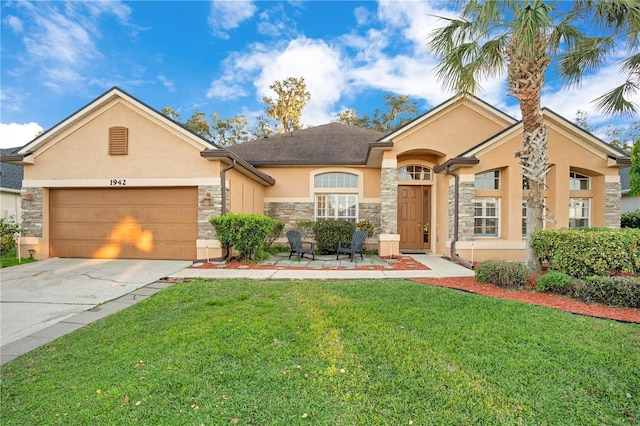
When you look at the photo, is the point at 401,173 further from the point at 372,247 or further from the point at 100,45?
the point at 100,45

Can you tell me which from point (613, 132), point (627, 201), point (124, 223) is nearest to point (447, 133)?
point (124, 223)

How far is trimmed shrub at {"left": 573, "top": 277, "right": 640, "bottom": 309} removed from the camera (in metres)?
4.73

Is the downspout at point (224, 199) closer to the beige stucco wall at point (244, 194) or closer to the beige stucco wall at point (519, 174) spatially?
the beige stucco wall at point (244, 194)

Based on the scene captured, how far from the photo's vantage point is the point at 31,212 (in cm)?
944

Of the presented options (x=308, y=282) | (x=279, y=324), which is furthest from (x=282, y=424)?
(x=308, y=282)

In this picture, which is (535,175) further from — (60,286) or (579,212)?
(60,286)

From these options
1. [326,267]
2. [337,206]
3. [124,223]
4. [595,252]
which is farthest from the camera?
[337,206]

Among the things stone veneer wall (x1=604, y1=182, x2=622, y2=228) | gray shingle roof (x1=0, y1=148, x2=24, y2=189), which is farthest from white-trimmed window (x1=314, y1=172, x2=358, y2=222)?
gray shingle roof (x1=0, y1=148, x2=24, y2=189)

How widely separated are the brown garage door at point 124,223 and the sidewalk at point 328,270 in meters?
1.64

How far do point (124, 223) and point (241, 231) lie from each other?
14.1ft

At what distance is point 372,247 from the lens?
11828 millimetres

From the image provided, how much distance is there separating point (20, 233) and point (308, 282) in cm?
1031

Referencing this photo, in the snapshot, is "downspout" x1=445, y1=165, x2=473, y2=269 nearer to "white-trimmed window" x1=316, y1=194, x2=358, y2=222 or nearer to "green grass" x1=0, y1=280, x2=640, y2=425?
"white-trimmed window" x1=316, y1=194, x2=358, y2=222

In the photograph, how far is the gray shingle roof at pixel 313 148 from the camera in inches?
486
